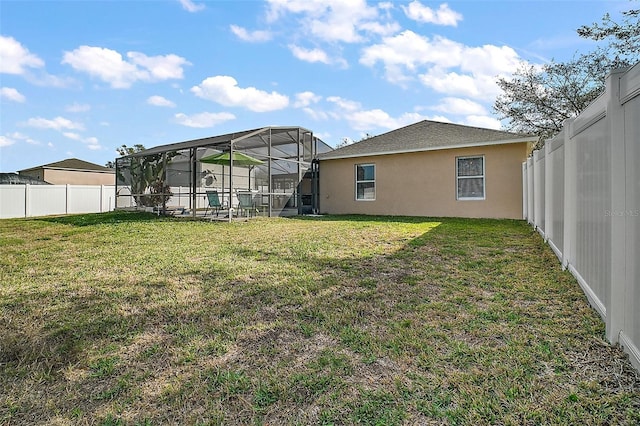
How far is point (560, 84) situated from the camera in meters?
17.7

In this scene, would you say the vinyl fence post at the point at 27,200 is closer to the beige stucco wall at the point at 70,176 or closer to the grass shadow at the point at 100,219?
the grass shadow at the point at 100,219

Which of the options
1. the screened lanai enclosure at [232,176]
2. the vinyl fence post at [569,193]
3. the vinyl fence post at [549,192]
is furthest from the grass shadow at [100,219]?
the vinyl fence post at [569,193]

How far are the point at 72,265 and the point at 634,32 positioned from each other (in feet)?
61.3

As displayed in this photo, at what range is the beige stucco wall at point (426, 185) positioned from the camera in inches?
404

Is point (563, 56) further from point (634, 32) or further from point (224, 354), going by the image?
point (224, 354)

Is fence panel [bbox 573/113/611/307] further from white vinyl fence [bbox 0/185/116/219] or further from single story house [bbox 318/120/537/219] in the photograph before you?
white vinyl fence [bbox 0/185/116/219]

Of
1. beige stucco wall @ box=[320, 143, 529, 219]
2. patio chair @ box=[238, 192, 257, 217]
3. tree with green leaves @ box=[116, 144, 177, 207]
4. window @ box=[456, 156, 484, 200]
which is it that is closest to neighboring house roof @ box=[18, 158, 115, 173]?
tree with green leaves @ box=[116, 144, 177, 207]

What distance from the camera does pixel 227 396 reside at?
1.67m

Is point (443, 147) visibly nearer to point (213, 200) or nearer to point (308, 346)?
point (213, 200)

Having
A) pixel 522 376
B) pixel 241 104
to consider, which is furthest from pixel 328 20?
pixel 241 104

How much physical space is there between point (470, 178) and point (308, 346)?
10.2 meters

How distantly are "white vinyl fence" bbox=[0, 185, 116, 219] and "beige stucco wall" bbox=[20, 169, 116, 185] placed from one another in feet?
40.3

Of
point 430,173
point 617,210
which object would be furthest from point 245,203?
point 617,210

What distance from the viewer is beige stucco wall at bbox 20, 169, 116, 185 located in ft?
81.8
